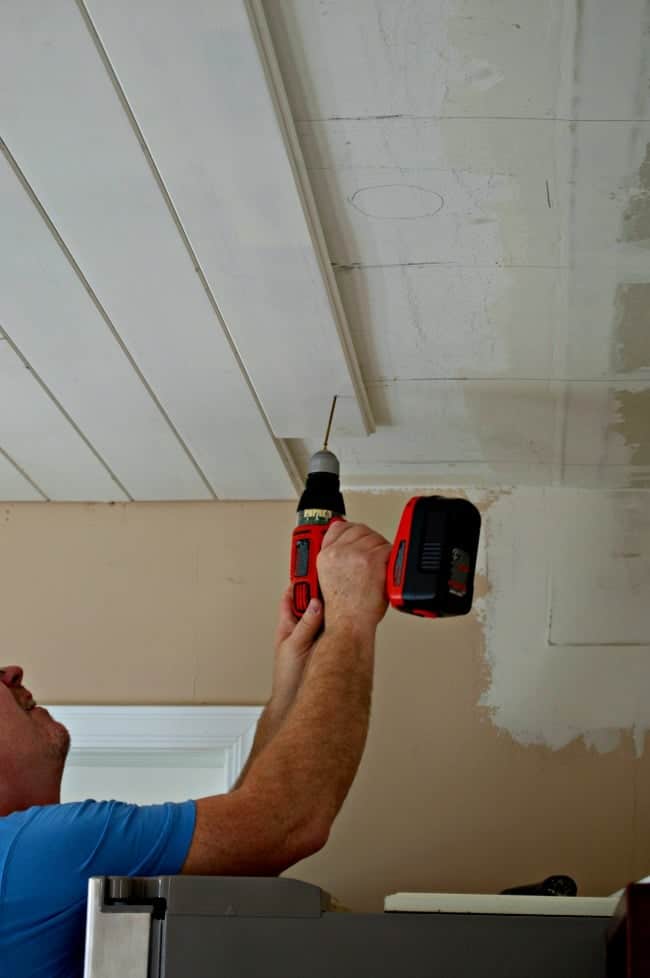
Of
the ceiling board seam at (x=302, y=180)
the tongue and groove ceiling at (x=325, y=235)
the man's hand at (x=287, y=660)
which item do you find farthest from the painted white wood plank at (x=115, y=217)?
the man's hand at (x=287, y=660)

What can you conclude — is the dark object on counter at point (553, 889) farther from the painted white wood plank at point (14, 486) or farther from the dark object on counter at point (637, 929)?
the painted white wood plank at point (14, 486)

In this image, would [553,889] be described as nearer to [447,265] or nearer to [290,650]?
[290,650]

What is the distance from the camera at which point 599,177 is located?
1.69 meters

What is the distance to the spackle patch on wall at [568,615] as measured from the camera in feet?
9.25

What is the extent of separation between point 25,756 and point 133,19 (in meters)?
1.13

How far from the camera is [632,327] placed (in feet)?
6.94

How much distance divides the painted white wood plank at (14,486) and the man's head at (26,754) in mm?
1009

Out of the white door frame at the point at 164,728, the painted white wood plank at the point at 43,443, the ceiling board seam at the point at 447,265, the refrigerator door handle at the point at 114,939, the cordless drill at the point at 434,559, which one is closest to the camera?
the refrigerator door handle at the point at 114,939

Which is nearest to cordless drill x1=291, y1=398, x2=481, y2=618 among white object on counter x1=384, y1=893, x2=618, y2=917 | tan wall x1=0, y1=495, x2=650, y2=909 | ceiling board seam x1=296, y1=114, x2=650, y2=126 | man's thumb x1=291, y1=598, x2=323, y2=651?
man's thumb x1=291, y1=598, x2=323, y2=651

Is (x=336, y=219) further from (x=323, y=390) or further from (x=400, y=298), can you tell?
(x=323, y=390)

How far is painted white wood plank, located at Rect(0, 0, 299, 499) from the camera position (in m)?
1.47

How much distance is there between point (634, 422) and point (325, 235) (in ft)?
3.15

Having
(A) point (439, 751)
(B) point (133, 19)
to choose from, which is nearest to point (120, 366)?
(B) point (133, 19)

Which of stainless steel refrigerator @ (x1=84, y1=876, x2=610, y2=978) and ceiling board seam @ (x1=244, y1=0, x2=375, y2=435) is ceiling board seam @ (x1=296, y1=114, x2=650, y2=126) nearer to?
ceiling board seam @ (x1=244, y1=0, x2=375, y2=435)
